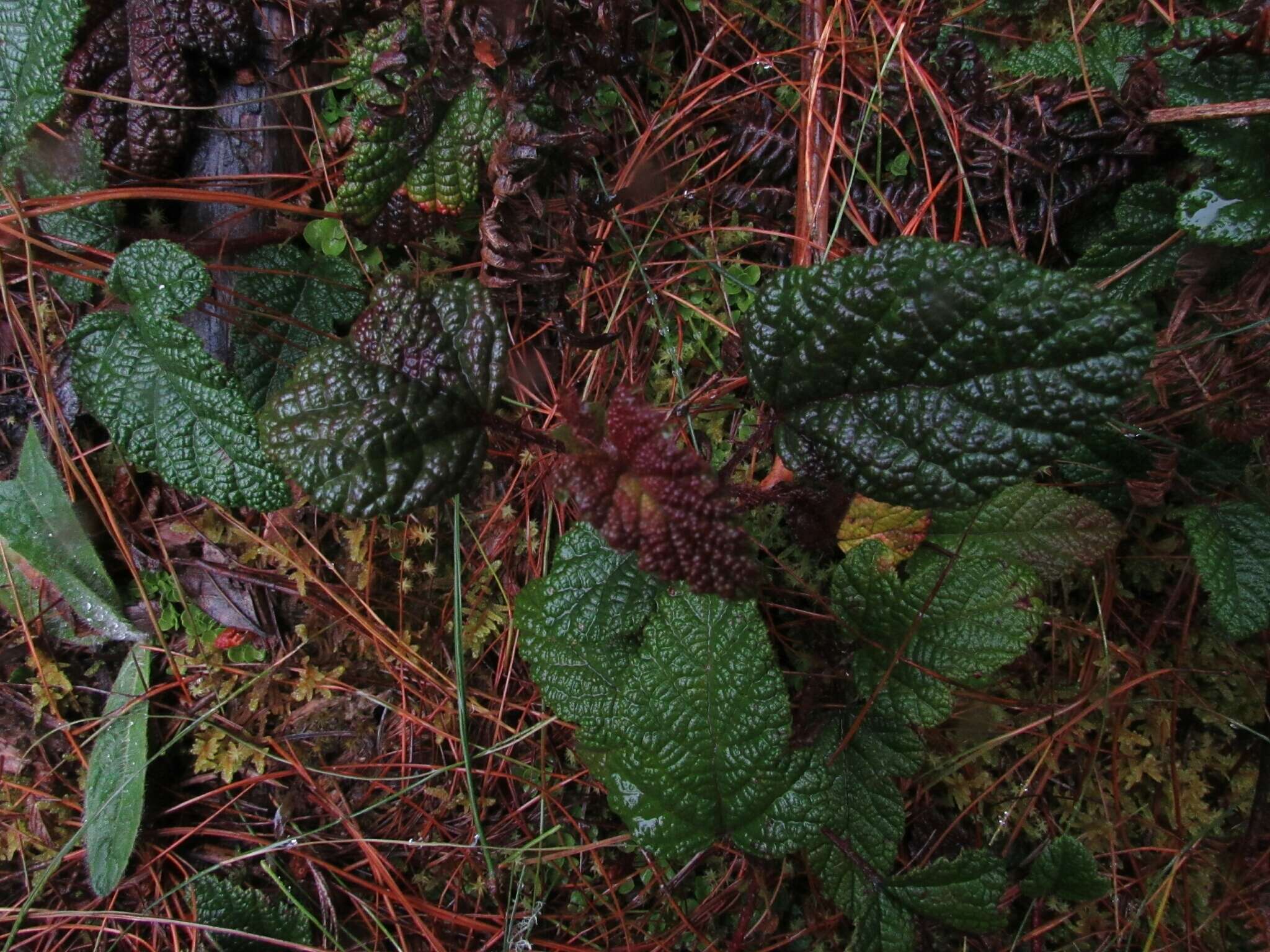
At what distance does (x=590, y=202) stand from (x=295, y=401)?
2.73ft

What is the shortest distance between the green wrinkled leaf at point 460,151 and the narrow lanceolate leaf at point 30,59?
78 centimetres

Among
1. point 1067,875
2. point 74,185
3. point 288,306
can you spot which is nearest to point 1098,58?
point 1067,875

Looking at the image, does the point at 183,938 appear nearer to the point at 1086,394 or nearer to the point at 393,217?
the point at 393,217

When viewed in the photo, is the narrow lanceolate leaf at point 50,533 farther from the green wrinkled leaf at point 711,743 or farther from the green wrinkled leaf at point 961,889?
the green wrinkled leaf at point 961,889

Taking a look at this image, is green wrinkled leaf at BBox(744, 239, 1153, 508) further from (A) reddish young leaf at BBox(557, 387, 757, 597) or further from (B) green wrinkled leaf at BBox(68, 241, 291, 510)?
(B) green wrinkled leaf at BBox(68, 241, 291, 510)

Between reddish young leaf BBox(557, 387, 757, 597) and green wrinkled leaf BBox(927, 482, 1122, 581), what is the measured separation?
2.34ft

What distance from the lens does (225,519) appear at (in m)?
1.95

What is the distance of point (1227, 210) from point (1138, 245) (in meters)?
0.16

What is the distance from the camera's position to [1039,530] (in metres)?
1.63

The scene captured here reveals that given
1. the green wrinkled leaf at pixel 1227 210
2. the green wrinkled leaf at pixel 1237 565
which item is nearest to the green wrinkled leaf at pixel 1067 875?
the green wrinkled leaf at pixel 1237 565

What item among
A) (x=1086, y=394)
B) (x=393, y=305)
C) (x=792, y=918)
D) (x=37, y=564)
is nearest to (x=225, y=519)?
(x=37, y=564)

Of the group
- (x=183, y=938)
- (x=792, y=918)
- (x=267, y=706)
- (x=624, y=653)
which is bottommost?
(x=792, y=918)

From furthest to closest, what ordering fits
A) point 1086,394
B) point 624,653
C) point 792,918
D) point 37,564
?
point 37,564
point 792,918
point 624,653
point 1086,394

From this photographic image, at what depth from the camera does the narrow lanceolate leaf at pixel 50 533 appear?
1.92 m
